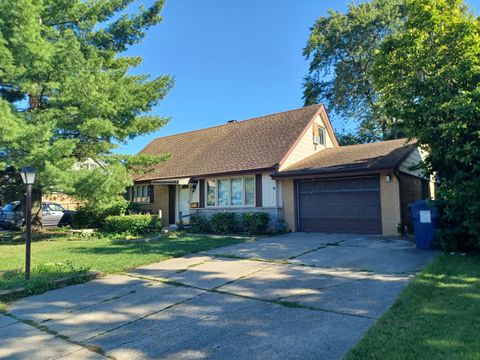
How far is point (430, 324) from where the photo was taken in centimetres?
430

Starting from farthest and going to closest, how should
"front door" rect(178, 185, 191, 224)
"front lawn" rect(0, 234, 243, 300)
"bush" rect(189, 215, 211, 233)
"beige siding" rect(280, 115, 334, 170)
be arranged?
"front door" rect(178, 185, 191, 224), "bush" rect(189, 215, 211, 233), "beige siding" rect(280, 115, 334, 170), "front lawn" rect(0, 234, 243, 300)

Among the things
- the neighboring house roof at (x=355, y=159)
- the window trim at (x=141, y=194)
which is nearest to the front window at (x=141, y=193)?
the window trim at (x=141, y=194)

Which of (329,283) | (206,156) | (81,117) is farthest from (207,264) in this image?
(206,156)

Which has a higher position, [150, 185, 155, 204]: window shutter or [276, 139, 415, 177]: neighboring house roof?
[276, 139, 415, 177]: neighboring house roof

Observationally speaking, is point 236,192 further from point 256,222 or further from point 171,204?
point 171,204

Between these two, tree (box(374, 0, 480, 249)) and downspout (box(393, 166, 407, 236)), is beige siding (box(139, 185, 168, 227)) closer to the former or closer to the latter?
downspout (box(393, 166, 407, 236))

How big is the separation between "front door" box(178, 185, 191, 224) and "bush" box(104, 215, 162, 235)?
8.94 feet

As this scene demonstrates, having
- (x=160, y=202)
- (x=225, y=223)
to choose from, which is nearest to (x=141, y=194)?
(x=160, y=202)

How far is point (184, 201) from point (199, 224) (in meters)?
2.73

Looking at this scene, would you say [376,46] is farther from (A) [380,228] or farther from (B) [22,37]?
(B) [22,37]

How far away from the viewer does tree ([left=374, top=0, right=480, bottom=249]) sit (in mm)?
8367

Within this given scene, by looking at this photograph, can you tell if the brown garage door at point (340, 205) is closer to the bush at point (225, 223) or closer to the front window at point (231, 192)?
the front window at point (231, 192)

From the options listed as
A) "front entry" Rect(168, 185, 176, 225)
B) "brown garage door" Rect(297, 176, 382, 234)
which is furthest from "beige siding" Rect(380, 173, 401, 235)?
"front entry" Rect(168, 185, 176, 225)

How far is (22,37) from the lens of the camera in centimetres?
1183
